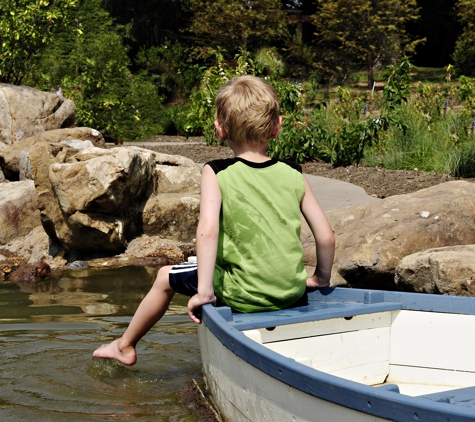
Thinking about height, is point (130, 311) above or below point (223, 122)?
below

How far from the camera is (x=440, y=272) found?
180 inches

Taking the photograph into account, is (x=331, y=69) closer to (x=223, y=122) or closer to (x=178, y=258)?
(x=178, y=258)

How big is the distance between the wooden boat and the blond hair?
2.58 feet

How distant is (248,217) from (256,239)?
4.1 inches

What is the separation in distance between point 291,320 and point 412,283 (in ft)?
5.69

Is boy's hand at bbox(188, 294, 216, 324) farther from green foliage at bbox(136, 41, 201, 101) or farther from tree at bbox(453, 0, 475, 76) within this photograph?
tree at bbox(453, 0, 475, 76)

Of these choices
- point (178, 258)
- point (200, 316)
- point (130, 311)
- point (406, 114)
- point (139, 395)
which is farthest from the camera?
point (406, 114)

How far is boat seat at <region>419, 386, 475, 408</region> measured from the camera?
306 centimetres

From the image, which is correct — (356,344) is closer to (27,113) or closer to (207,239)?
(207,239)

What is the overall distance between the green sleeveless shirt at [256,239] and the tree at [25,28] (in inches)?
409

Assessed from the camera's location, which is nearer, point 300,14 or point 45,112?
point 45,112

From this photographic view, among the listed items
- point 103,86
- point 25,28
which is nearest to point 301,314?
point 25,28

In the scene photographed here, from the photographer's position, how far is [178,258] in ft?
24.6

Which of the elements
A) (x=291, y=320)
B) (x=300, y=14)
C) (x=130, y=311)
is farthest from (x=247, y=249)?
(x=300, y=14)
